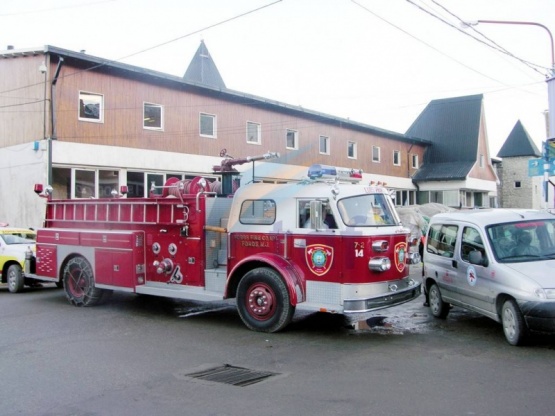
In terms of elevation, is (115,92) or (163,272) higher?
(115,92)

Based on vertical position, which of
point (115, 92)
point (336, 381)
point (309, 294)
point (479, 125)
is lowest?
point (336, 381)

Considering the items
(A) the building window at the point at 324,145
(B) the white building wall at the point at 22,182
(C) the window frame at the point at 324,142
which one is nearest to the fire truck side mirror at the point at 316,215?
→ (B) the white building wall at the point at 22,182

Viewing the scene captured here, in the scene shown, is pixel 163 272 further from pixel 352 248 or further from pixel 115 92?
pixel 115 92

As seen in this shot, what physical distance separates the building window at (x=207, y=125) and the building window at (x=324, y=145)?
8.77 m

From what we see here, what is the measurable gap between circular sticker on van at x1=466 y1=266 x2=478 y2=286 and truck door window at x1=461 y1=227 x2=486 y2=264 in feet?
0.71

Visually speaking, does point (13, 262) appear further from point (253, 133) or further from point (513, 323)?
point (253, 133)

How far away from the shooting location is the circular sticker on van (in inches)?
330

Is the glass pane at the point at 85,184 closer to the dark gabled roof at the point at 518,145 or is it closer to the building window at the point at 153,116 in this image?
the building window at the point at 153,116

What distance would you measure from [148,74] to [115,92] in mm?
1606

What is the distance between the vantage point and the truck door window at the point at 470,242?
844 cm

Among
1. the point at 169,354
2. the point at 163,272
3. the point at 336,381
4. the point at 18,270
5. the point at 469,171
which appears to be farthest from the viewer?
the point at 469,171

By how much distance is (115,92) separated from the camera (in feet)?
66.1

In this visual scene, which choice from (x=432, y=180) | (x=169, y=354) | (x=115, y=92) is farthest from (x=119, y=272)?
(x=432, y=180)

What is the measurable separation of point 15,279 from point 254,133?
579 inches
